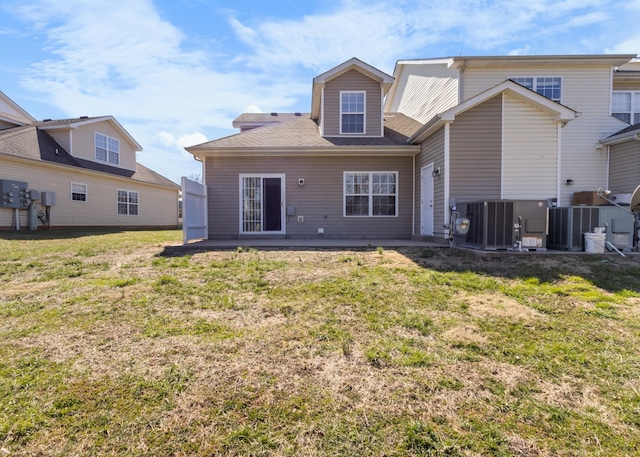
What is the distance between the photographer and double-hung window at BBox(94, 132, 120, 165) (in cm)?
1627

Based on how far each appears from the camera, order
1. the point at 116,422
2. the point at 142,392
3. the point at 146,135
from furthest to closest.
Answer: the point at 146,135
the point at 142,392
the point at 116,422

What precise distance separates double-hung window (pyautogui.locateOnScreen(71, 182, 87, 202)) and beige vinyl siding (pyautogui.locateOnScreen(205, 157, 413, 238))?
888cm

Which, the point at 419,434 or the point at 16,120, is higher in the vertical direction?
the point at 16,120

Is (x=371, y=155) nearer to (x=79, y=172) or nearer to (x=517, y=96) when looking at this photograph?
(x=517, y=96)

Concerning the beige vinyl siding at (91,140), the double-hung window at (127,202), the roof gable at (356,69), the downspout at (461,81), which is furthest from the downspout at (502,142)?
the double-hung window at (127,202)

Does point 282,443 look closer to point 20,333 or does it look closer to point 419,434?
point 419,434

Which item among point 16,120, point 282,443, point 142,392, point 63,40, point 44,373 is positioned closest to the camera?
point 282,443

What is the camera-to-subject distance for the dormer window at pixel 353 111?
401 inches

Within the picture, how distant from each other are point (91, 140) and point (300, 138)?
1233 cm

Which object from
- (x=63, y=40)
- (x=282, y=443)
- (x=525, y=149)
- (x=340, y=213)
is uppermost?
(x=63, y=40)

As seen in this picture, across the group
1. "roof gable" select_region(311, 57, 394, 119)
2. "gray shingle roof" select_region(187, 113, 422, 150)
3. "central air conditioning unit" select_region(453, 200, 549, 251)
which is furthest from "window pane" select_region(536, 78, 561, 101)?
"central air conditioning unit" select_region(453, 200, 549, 251)

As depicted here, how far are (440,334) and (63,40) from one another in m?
10.3

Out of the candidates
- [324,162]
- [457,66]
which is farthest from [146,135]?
[457,66]

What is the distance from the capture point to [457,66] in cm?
965
